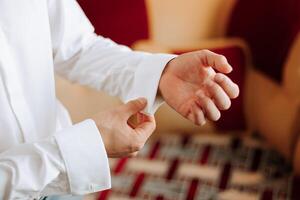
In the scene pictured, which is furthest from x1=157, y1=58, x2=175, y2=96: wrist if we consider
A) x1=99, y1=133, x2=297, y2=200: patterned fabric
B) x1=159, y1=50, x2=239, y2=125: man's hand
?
x1=99, y1=133, x2=297, y2=200: patterned fabric

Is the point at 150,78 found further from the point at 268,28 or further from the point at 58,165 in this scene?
the point at 268,28

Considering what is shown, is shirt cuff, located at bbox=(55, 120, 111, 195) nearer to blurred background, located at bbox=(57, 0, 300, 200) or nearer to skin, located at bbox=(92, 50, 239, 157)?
skin, located at bbox=(92, 50, 239, 157)

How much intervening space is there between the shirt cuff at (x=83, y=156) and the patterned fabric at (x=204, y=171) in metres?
0.65

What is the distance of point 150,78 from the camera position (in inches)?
27.7

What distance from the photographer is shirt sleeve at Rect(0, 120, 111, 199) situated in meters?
0.57

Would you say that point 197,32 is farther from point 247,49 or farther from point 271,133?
point 271,133

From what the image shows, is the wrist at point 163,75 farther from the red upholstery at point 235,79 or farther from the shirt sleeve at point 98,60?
the red upholstery at point 235,79

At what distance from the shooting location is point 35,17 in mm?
669

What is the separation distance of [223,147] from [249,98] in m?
0.16

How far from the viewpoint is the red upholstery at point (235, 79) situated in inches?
55.1

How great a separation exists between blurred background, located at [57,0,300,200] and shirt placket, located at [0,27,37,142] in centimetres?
62

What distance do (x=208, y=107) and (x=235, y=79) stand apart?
0.79 metres

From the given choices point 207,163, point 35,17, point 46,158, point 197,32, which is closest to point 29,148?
point 46,158

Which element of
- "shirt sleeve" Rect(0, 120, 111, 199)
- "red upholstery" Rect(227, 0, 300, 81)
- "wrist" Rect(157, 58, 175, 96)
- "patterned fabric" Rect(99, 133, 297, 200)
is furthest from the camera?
"red upholstery" Rect(227, 0, 300, 81)
